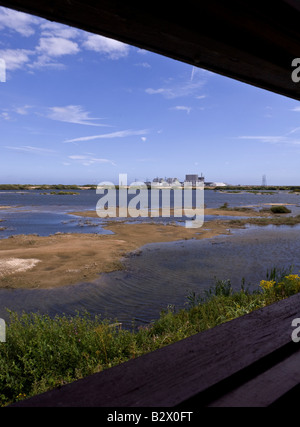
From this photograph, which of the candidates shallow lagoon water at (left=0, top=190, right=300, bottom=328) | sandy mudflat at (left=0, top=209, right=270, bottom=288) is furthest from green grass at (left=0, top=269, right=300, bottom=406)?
sandy mudflat at (left=0, top=209, right=270, bottom=288)

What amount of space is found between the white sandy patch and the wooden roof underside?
10.8 metres

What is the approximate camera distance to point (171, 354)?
96cm

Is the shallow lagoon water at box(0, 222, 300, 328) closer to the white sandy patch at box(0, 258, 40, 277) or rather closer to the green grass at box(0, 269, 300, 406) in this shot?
the green grass at box(0, 269, 300, 406)

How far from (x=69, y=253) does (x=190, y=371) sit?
43.3 feet

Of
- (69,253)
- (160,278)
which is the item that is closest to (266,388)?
(160,278)

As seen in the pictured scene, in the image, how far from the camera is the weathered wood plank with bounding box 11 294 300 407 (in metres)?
0.75

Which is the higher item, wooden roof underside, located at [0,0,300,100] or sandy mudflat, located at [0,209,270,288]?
wooden roof underside, located at [0,0,300,100]

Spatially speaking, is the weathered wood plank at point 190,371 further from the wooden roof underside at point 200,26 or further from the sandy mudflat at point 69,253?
the sandy mudflat at point 69,253

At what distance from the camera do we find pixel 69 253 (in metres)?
13.3

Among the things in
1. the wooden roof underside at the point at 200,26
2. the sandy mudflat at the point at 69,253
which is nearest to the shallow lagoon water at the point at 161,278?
the sandy mudflat at the point at 69,253
